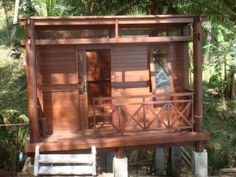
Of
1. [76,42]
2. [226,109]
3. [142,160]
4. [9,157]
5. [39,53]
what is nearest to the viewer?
[76,42]

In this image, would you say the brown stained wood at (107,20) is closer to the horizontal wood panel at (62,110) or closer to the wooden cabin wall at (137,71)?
the wooden cabin wall at (137,71)

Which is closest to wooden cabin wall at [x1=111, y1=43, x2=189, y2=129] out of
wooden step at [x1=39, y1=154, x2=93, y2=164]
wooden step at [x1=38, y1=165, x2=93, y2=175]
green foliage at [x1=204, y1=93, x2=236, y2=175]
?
wooden step at [x1=39, y1=154, x2=93, y2=164]

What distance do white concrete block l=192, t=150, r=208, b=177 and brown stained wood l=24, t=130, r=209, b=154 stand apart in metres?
0.42

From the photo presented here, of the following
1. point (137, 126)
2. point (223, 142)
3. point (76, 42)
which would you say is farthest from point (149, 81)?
point (223, 142)

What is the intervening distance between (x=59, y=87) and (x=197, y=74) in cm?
371

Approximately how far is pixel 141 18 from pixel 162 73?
6.20 ft

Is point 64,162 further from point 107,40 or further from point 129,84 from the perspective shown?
point 107,40

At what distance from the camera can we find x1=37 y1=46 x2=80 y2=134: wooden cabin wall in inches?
396

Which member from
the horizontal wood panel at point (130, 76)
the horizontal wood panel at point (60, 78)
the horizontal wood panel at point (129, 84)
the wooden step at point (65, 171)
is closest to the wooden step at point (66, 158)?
the wooden step at point (65, 171)

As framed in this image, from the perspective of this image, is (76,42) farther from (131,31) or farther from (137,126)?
(137,126)

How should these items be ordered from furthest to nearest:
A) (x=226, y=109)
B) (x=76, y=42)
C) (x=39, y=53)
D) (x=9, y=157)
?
(x=226, y=109) < (x=9, y=157) < (x=39, y=53) < (x=76, y=42)

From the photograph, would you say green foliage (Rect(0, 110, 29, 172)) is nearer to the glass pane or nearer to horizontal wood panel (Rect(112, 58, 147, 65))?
horizontal wood panel (Rect(112, 58, 147, 65))

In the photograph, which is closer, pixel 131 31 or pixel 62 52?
pixel 62 52

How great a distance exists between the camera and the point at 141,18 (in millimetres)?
9602
